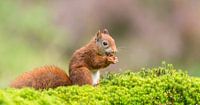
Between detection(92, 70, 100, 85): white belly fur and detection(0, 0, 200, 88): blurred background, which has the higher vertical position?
detection(0, 0, 200, 88): blurred background

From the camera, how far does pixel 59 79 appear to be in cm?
518

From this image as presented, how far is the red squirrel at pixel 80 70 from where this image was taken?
203 inches

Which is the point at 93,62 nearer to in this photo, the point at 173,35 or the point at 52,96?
the point at 52,96

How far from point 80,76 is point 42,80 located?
0.80 feet

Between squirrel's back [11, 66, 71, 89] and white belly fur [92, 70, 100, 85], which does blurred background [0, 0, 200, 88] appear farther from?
squirrel's back [11, 66, 71, 89]

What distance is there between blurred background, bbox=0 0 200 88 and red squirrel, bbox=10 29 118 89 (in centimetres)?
606

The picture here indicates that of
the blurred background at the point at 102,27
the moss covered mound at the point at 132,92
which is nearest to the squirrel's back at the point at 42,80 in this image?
the moss covered mound at the point at 132,92

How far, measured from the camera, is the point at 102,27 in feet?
43.7

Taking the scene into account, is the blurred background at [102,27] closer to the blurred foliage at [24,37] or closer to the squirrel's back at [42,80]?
the blurred foliage at [24,37]

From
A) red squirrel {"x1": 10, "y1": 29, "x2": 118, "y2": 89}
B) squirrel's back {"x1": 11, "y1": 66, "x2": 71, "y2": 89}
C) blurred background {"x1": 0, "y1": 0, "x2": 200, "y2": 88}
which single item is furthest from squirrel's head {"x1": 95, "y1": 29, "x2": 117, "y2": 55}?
blurred background {"x1": 0, "y1": 0, "x2": 200, "y2": 88}

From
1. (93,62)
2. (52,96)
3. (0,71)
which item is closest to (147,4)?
(0,71)

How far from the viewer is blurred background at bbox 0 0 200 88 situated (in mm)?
12188

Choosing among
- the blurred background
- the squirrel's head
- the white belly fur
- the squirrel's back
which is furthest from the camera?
the blurred background

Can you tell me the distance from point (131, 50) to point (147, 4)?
6.19 ft
